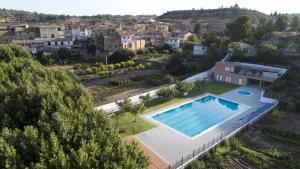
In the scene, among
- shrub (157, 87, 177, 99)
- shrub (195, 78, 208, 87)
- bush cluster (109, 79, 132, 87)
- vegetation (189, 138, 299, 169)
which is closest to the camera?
vegetation (189, 138, 299, 169)

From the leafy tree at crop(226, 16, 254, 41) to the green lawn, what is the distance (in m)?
16.0

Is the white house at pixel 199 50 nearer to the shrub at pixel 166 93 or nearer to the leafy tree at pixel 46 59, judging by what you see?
the shrub at pixel 166 93

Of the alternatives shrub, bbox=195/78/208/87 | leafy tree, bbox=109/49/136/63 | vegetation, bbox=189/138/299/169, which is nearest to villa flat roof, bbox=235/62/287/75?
shrub, bbox=195/78/208/87

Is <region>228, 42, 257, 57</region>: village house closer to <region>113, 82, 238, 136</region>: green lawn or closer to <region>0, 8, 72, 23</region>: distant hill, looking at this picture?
<region>113, 82, 238, 136</region>: green lawn

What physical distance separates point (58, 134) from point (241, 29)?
42527 millimetres

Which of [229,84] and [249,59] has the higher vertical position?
[249,59]

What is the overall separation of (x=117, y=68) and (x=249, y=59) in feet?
70.1

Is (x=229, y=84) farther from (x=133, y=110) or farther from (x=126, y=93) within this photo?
(x=133, y=110)

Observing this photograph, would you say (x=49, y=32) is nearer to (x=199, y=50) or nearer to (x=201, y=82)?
(x=199, y=50)

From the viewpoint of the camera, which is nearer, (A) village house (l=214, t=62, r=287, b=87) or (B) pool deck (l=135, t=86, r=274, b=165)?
(B) pool deck (l=135, t=86, r=274, b=165)

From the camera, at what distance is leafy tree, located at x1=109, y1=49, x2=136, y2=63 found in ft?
153

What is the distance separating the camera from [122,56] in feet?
154

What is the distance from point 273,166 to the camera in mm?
15117

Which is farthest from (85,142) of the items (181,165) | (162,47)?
(162,47)
